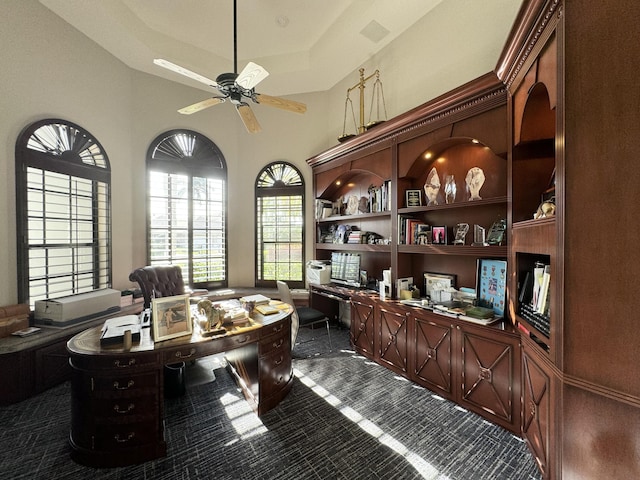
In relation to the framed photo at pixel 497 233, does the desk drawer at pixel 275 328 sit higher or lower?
lower

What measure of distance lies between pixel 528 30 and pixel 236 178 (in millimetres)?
4434

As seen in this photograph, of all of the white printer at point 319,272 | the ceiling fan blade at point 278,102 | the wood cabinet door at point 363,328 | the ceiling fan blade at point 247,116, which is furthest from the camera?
the white printer at point 319,272

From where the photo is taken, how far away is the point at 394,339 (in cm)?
309

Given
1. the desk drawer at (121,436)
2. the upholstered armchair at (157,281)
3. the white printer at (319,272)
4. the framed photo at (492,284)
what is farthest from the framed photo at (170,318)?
the framed photo at (492,284)

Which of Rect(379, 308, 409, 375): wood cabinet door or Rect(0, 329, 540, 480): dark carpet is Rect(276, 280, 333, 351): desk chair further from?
Rect(379, 308, 409, 375): wood cabinet door

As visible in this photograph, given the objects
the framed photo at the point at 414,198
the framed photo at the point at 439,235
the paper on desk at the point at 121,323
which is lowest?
the paper on desk at the point at 121,323

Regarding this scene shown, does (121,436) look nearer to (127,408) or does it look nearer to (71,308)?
(127,408)

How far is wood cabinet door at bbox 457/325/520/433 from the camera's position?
6.91ft

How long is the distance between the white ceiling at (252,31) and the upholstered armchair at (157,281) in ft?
10.1

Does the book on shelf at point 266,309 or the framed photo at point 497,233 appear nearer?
the framed photo at point 497,233

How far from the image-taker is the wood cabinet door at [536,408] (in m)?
1.58

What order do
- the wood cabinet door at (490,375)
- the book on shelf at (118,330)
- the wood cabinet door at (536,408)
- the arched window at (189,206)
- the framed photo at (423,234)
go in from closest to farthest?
A: the wood cabinet door at (536,408), the book on shelf at (118,330), the wood cabinet door at (490,375), the framed photo at (423,234), the arched window at (189,206)

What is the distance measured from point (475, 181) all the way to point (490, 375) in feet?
6.00

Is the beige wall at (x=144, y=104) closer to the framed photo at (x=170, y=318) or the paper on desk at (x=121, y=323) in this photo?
the paper on desk at (x=121, y=323)
